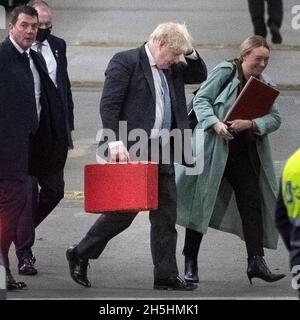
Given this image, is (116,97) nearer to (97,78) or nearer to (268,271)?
(268,271)

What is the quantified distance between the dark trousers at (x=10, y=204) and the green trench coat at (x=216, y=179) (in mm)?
1102

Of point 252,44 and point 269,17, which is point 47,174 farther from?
point 269,17

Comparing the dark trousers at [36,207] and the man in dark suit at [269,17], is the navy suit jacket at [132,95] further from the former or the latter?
the man in dark suit at [269,17]

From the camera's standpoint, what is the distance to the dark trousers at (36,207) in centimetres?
1000

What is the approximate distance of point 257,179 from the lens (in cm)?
1012

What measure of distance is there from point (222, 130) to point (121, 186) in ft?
2.86

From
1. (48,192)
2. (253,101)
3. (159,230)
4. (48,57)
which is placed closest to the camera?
(159,230)

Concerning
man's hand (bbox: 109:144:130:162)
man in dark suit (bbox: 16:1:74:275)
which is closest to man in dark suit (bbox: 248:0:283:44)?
man in dark suit (bbox: 16:1:74:275)

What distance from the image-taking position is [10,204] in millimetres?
9695

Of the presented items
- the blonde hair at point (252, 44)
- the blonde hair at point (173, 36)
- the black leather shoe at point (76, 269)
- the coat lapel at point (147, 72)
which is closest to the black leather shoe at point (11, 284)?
the black leather shoe at point (76, 269)

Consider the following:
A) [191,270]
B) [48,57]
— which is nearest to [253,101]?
[191,270]

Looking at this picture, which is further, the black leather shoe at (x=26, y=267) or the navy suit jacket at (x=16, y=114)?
the black leather shoe at (x=26, y=267)
